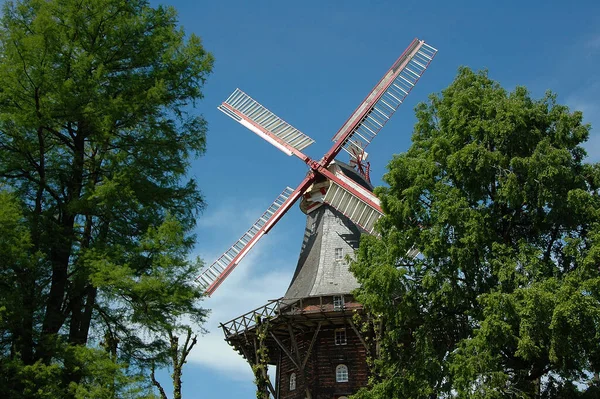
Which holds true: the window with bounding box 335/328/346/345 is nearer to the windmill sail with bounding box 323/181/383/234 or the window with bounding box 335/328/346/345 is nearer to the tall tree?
the windmill sail with bounding box 323/181/383/234

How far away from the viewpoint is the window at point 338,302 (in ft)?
80.4

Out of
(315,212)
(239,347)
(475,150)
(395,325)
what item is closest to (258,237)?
(315,212)

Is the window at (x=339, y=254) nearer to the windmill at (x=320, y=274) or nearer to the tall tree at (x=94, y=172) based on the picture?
the windmill at (x=320, y=274)

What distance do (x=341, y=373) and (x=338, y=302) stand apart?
274cm

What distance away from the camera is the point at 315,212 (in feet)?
96.9

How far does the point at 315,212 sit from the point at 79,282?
17527 millimetres

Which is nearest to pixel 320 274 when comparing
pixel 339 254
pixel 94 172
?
pixel 339 254

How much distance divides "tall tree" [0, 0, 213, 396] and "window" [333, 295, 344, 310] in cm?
1077

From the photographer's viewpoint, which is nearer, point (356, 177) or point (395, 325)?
point (395, 325)

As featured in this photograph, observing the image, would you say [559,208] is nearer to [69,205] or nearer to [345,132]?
[69,205]

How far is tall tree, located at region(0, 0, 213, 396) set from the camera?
12344 millimetres

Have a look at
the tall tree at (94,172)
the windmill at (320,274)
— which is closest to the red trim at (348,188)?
the windmill at (320,274)

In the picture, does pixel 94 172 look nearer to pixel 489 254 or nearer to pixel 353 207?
pixel 489 254

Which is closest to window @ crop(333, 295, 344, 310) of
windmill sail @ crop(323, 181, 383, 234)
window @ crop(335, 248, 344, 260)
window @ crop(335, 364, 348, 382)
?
window @ crop(335, 364, 348, 382)
